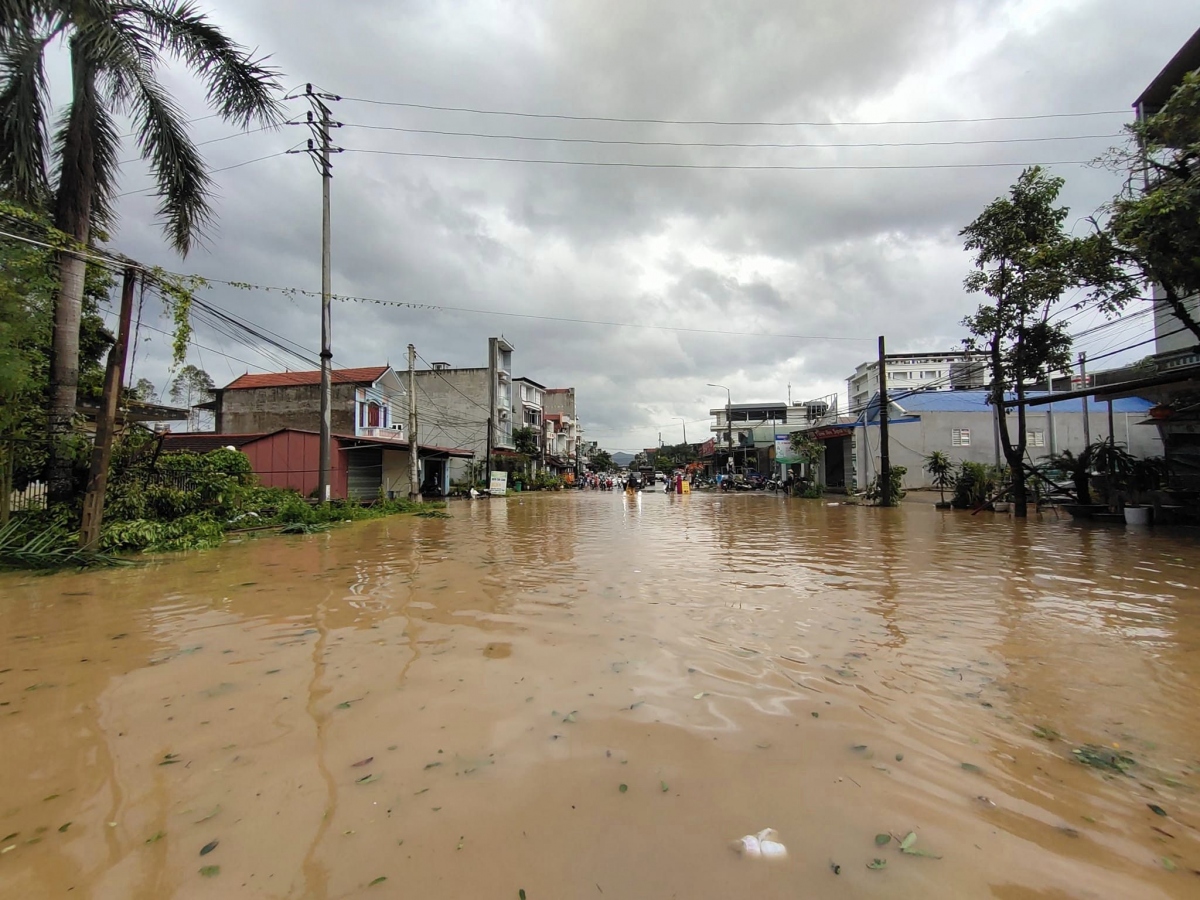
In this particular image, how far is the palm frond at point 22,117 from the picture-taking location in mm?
8633

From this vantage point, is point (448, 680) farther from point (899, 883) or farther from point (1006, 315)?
point (1006, 315)

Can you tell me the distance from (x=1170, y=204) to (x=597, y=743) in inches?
479

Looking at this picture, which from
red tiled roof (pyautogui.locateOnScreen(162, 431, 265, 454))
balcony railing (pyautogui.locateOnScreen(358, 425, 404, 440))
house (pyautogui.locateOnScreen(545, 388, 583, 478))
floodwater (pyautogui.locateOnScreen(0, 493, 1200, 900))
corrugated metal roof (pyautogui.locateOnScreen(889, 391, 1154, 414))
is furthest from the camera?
house (pyautogui.locateOnScreen(545, 388, 583, 478))

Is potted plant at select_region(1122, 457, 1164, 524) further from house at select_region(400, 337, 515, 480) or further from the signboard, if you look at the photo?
house at select_region(400, 337, 515, 480)

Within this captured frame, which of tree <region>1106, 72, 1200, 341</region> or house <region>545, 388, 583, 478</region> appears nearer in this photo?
tree <region>1106, 72, 1200, 341</region>

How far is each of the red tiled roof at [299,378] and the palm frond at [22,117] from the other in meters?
23.5

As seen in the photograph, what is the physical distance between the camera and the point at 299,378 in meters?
33.8

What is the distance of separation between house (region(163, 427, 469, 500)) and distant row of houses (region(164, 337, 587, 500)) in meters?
0.04

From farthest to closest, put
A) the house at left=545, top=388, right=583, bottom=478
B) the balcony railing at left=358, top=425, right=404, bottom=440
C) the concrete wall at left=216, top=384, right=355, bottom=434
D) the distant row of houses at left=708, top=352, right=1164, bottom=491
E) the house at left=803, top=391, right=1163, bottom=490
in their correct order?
the house at left=545, top=388, right=583, bottom=478 < the balcony railing at left=358, top=425, right=404, bottom=440 < the concrete wall at left=216, top=384, right=355, bottom=434 < the house at left=803, top=391, right=1163, bottom=490 < the distant row of houses at left=708, top=352, right=1164, bottom=491

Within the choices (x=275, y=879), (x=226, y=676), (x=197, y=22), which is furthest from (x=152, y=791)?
(x=197, y=22)

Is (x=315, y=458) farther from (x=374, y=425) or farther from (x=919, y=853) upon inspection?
(x=919, y=853)

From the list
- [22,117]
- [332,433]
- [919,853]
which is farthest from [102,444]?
[332,433]

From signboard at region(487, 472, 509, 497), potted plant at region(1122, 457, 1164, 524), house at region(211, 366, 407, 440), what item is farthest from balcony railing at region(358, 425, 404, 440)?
potted plant at region(1122, 457, 1164, 524)

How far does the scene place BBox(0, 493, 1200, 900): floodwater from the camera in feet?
6.97
